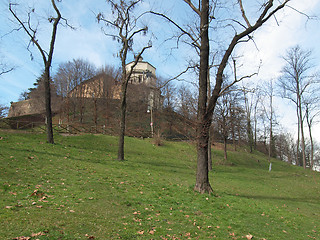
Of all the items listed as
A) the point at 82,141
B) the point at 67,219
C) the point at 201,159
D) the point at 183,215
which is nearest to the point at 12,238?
the point at 67,219

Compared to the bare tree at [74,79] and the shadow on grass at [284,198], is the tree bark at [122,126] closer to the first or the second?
the shadow on grass at [284,198]

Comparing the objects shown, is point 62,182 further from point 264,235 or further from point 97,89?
point 97,89

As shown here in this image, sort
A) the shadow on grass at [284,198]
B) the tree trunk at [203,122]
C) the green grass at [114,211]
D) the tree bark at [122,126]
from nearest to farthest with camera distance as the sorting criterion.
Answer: the green grass at [114,211]
the tree trunk at [203,122]
the shadow on grass at [284,198]
the tree bark at [122,126]

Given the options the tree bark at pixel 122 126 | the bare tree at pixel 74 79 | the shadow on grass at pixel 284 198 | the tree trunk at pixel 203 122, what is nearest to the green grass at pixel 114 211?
the tree trunk at pixel 203 122

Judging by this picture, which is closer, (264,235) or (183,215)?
(264,235)

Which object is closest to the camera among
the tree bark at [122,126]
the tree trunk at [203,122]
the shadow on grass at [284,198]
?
the tree trunk at [203,122]

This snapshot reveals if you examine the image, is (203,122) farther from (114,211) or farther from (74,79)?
(74,79)

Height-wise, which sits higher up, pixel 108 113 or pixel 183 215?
pixel 108 113

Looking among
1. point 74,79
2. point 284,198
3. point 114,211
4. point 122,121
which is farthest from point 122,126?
point 74,79

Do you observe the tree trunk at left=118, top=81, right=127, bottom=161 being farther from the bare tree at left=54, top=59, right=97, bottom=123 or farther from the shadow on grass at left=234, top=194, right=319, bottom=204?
the bare tree at left=54, top=59, right=97, bottom=123

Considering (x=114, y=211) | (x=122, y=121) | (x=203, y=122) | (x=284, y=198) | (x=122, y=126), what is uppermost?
(x=122, y=121)

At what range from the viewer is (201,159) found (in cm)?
952

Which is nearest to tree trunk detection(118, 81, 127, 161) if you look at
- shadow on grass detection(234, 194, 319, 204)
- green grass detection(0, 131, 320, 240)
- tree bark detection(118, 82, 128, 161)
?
tree bark detection(118, 82, 128, 161)

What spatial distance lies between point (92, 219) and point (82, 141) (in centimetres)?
1705
